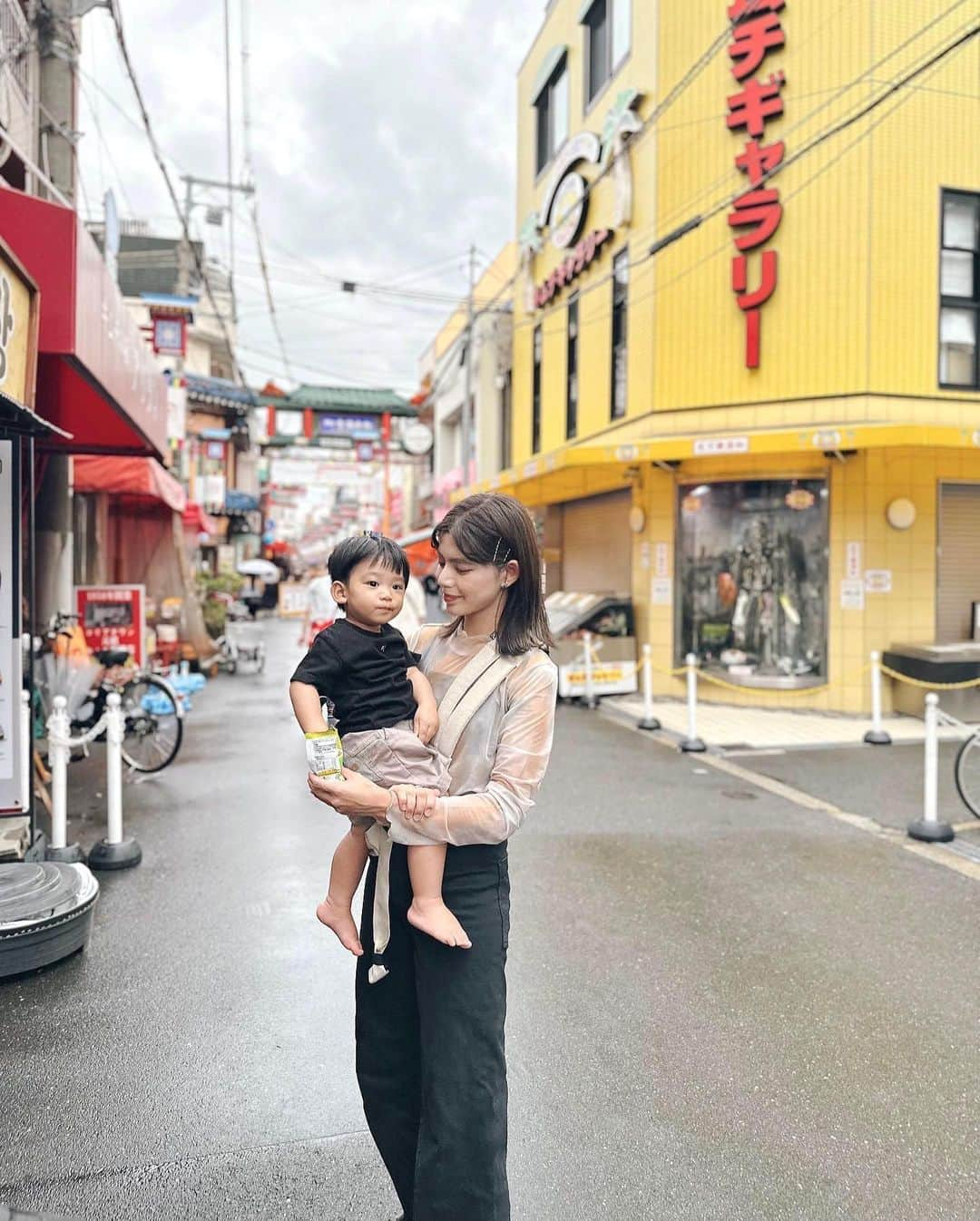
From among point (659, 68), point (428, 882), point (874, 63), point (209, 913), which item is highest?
point (659, 68)

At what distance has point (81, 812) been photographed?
6656 millimetres

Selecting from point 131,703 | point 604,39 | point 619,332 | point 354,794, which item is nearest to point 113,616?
point 131,703

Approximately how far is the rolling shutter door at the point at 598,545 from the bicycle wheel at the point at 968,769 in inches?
318

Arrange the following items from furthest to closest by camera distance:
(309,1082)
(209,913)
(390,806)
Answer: (209,913), (309,1082), (390,806)

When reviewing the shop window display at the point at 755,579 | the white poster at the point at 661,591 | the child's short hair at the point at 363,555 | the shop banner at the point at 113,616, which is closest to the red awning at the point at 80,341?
the shop banner at the point at 113,616

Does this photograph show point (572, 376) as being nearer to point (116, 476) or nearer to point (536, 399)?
point (536, 399)

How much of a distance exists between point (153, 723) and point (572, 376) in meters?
11.8

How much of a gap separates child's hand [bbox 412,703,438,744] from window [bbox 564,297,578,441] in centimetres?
1511

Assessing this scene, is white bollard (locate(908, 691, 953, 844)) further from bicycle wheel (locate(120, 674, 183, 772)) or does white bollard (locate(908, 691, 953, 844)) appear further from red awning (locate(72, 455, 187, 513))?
red awning (locate(72, 455, 187, 513))

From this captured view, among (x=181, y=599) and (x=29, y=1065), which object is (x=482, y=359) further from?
(x=29, y=1065)

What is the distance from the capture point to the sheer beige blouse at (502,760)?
6.51ft

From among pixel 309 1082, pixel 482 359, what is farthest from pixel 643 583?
pixel 482 359

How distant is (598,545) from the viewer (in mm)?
16406

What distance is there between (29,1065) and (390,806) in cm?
239
